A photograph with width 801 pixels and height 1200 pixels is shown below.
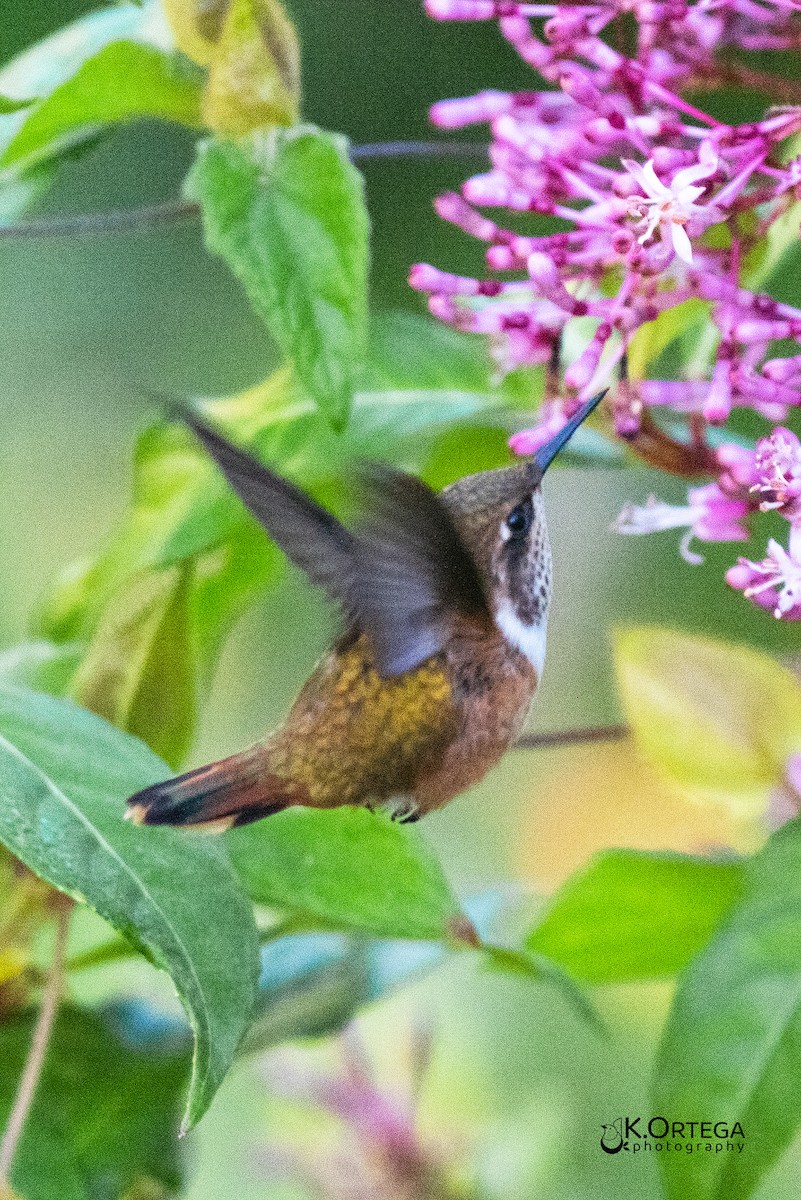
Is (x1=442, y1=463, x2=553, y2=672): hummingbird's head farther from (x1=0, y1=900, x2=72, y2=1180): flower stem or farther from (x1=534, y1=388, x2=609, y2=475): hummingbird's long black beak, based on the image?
(x1=0, y1=900, x2=72, y2=1180): flower stem

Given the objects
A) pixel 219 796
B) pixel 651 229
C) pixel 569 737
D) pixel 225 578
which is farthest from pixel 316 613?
pixel 651 229

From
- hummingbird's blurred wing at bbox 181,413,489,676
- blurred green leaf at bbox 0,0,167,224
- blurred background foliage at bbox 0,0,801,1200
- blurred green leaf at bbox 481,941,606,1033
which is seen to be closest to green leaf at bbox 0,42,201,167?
blurred green leaf at bbox 0,0,167,224

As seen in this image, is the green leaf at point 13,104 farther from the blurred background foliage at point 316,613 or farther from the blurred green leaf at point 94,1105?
the blurred background foliage at point 316,613

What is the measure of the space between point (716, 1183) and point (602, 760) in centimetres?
96

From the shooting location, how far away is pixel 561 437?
23.0 inches

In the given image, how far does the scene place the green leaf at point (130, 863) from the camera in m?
0.49

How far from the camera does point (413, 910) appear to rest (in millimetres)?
628

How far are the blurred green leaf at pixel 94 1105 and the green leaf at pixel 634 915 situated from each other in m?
0.18

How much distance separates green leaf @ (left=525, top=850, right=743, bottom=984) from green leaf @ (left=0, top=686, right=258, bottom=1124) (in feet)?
0.70

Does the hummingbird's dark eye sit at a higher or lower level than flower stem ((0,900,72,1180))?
higher

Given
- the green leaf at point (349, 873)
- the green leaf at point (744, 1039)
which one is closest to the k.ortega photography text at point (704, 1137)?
the green leaf at point (744, 1039)

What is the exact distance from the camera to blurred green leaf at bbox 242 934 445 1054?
0.75 m

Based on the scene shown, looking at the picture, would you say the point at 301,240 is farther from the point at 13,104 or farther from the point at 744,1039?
the point at 744,1039

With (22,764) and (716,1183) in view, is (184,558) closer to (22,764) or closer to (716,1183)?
(22,764)
